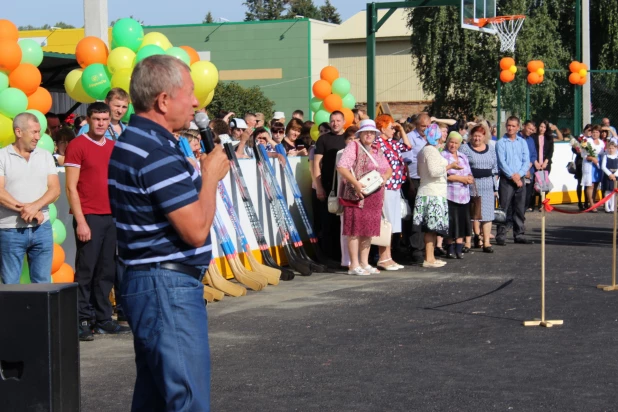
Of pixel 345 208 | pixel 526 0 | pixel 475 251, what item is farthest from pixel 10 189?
pixel 526 0

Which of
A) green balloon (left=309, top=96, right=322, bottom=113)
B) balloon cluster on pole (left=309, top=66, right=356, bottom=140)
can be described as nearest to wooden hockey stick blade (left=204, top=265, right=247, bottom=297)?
balloon cluster on pole (left=309, top=66, right=356, bottom=140)

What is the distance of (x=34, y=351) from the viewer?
387 centimetres

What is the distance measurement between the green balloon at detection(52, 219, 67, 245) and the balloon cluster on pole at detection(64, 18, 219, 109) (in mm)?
1555

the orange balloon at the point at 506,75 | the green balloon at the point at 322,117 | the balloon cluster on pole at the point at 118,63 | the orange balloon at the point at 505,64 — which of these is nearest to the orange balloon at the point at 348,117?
the green balloon at the point at 322,117

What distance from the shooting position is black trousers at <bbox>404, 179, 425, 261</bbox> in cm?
1352

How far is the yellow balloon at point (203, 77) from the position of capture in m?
10.7

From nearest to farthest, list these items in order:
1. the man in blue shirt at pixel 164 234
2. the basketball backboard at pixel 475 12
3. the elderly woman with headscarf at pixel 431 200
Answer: the man in blue shirt at pixel 164 234
the elderly woman with headscarf at pixel 431 200
the basketball backboard at pixel 475 12

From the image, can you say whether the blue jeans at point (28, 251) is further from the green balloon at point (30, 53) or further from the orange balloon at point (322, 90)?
the orange balloon at point (322, 90)

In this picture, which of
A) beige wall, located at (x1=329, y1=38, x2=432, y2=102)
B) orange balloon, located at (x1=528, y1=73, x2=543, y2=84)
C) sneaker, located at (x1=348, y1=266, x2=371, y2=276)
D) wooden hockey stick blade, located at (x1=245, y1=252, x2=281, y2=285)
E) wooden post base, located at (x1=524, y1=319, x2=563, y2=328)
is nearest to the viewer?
wooden post base, located at (x1=524, y1=319, x2=563, y2=328)

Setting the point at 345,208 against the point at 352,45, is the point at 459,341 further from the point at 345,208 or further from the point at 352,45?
the point at 352,45

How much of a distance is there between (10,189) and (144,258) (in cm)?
439

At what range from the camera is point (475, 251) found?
48.0ft

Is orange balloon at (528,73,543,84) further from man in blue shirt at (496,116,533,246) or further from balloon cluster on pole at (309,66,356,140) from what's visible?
balloon cluster on pole at (309,66,356,140)

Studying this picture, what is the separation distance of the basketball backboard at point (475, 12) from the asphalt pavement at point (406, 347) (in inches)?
355
